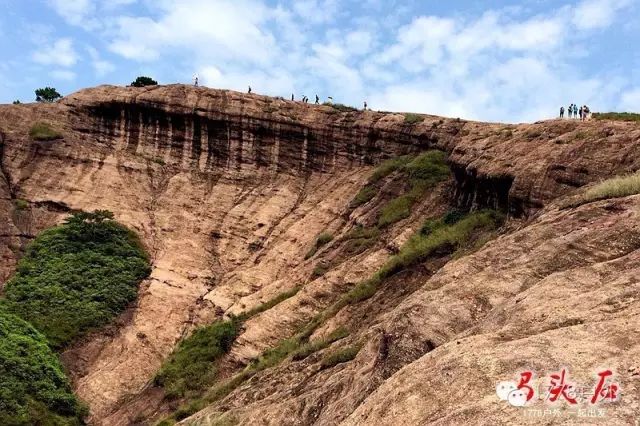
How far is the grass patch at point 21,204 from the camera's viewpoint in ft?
129

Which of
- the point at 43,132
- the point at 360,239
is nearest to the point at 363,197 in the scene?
the point at 360,239

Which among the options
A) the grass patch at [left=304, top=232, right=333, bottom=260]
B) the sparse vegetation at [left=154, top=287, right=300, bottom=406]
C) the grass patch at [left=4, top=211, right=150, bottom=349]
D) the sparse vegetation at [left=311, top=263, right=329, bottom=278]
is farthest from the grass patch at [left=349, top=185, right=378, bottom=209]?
the grass patch at [left=4, top=211, right=150, bottom=349]

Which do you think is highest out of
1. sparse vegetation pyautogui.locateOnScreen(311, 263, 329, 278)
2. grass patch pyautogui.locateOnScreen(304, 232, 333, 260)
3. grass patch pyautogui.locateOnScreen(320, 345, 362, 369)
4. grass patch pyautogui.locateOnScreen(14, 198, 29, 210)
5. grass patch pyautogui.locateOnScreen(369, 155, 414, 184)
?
grass patch pyautogui.locateOnScreen(369, 155, 414, 184)

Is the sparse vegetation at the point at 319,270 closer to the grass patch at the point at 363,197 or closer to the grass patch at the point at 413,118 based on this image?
the grass patch at the point at 363,197

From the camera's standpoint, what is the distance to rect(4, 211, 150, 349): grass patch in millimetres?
32531

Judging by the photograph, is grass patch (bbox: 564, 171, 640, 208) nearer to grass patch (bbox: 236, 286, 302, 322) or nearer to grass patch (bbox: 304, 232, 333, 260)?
grass patch (bbox: 236, 286, 302, 322)

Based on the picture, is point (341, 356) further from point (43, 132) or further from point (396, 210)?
point (43, 132)

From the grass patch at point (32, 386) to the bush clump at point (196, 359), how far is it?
4.34 metres

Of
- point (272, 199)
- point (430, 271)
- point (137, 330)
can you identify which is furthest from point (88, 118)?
point (430, 271)

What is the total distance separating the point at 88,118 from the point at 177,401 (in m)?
27.1

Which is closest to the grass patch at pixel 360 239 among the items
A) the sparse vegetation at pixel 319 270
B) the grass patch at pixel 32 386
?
the sparse vegetation at pixel 319 270

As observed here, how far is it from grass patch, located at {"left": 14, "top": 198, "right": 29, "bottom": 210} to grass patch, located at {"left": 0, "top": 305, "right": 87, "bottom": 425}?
11.7m

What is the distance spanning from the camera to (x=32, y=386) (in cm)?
2719

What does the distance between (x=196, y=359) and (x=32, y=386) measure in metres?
7.45
